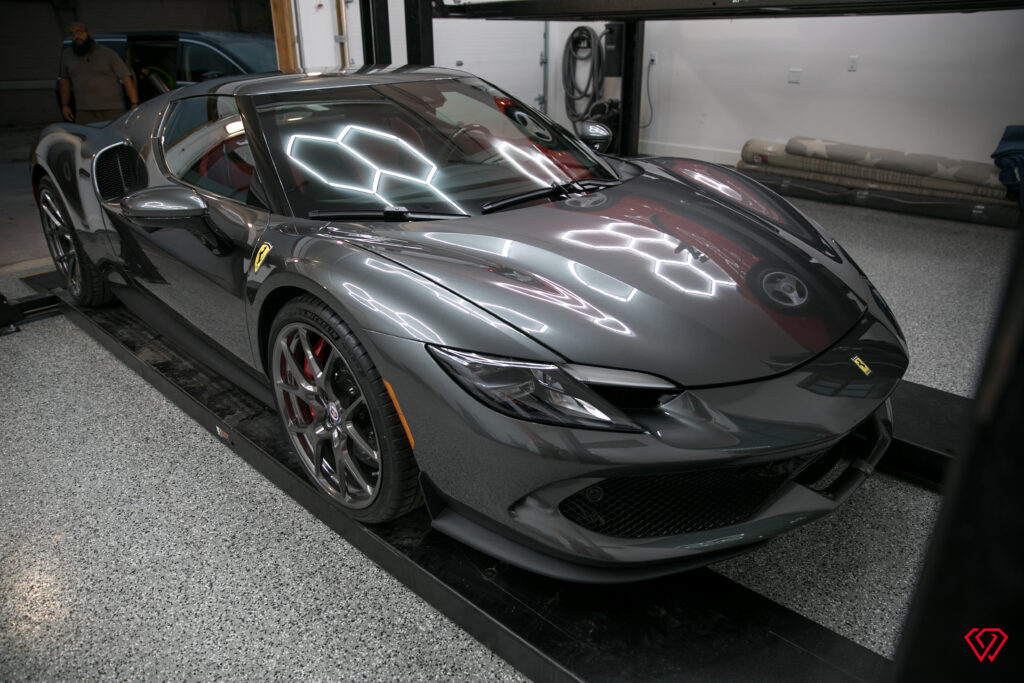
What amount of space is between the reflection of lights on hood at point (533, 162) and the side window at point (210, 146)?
0.69 metres

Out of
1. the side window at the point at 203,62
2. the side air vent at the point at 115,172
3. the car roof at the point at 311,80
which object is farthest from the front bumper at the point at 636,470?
the side window at the point at 203,62

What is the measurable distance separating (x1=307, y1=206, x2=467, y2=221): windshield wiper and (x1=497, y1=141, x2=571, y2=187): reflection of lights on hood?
0.34 m

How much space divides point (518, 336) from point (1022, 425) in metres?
0.98

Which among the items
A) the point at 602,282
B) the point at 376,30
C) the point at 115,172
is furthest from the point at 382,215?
the point at 376,30

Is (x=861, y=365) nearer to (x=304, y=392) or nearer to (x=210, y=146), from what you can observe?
(x=304, y=392)

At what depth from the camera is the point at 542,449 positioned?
3.83 feet

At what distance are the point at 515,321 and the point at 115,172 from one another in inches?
73.8

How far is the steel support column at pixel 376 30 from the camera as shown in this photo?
3420mm

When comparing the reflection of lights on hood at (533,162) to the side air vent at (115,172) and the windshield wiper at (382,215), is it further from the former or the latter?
the side air vent at (115,172)

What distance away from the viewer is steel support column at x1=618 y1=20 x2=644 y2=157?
6270mm

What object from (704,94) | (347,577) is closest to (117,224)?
(347,577)

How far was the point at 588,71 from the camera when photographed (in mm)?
7418

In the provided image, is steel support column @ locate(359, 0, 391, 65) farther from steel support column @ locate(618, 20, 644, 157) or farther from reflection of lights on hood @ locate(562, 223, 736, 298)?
steel support column @ locate(618, 20, 644, 157)

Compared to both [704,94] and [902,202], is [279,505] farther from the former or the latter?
[704,94]
